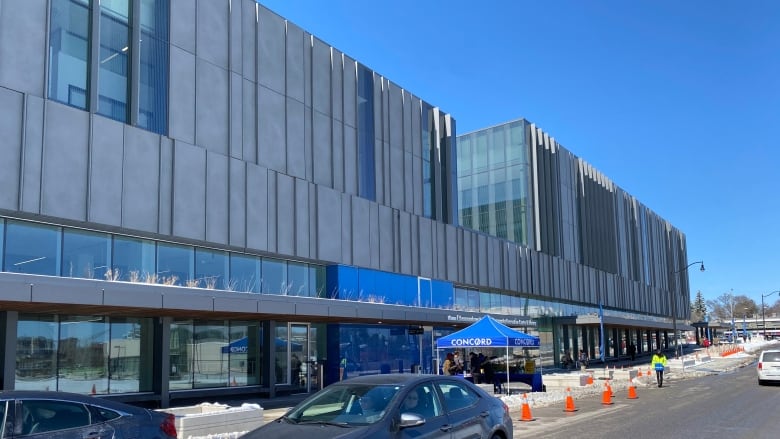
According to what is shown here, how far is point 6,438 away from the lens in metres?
6.40

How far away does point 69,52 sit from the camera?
1995 cm

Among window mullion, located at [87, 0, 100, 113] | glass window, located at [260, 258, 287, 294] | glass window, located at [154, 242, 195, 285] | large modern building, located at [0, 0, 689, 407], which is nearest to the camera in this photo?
large modern building, located at [0, 0, 689, 407]

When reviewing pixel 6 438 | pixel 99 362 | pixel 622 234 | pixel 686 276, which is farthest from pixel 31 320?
pixel 686 276

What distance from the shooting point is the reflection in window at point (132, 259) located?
66.9 feet

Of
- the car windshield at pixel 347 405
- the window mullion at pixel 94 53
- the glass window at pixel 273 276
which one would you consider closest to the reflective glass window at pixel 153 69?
the window mullion at pixel 94 53

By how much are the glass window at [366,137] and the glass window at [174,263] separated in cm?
1009

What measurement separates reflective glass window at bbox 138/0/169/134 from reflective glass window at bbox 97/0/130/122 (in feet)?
1.63

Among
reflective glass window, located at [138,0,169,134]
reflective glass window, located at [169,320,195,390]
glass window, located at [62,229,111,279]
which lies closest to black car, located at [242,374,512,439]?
glass window, located at [62,229,111,279]

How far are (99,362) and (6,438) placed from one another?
14.0 m

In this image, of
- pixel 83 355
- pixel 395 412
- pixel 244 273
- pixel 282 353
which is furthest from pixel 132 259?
pixel 395 412

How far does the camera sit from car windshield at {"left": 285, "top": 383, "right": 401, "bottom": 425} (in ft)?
23.6

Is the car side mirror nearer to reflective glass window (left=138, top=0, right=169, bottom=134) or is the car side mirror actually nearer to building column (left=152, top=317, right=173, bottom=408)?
building column (left=152, top=317, right=173, bottom=408)

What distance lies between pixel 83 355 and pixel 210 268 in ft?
18.0

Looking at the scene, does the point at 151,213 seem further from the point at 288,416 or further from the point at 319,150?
the point at 288,416
